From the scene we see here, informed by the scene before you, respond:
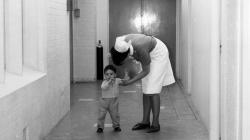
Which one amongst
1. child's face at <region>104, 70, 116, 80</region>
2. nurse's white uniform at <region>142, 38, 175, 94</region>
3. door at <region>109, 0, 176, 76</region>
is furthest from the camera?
door at <region>109, 0, 176, 76</region>

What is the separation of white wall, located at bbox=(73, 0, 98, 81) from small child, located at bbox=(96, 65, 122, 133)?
→ 4.88m

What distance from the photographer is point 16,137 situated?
12.9 feet

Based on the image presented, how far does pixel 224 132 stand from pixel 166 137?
37.4 inches

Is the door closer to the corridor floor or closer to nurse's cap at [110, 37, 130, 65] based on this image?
the corridor floor

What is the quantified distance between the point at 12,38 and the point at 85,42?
5.79 meters

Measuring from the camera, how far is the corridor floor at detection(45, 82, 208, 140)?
5125 millimetres

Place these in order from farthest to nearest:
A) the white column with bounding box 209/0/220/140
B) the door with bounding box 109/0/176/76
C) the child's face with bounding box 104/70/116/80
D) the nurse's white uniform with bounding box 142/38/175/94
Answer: the door with bounding box 109/0/176/76 < the nurse's white uniform with bounding box 142/38/175/94 < the child's face with bounding box 104/70/116/80 < the white column with bounding box 209/0/220/140

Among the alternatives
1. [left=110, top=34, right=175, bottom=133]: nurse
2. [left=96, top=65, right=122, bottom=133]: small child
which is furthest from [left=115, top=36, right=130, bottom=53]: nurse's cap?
[left=96, top=65, right=122, bottom=133]: small child

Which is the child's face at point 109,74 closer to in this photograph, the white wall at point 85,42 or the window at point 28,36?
the window at point 28,36

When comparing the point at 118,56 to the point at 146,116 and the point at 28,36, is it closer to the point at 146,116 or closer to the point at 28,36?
the point at 146,116

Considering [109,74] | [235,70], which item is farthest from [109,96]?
[235,70]

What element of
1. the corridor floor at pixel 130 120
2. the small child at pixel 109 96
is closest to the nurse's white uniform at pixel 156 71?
the small child at pixel 109 96

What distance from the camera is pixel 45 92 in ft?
16.7

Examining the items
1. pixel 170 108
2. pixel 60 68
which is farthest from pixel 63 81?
pixel 170 108
